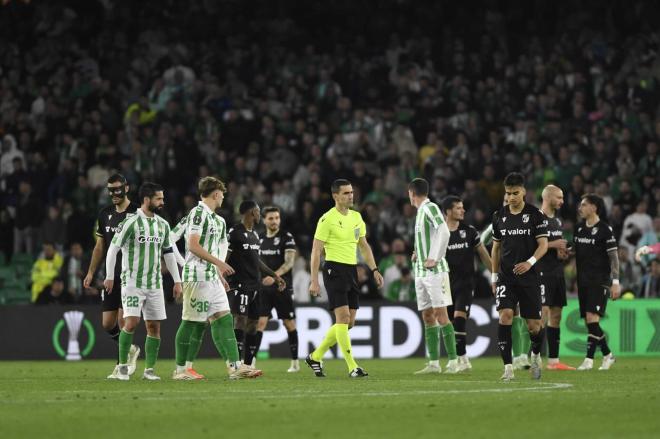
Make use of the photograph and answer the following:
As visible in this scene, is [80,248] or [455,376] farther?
[80,248]

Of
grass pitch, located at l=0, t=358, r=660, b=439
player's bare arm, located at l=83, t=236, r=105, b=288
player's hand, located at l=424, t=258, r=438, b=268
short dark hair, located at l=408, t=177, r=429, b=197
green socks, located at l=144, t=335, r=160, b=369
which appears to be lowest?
grass pitch, located at l=0, t=358, r=660, b=439

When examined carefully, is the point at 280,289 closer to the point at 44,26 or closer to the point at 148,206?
the point at 148,206

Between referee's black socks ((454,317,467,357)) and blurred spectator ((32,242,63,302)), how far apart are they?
34.0 feet

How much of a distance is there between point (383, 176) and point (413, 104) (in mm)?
2883

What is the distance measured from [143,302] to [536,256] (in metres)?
4.79

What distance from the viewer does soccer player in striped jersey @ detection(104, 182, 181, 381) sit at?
15367 millimetres

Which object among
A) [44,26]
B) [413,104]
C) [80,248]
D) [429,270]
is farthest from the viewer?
[44,26]

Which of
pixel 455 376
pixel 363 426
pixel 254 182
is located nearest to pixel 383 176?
pixel 254 182

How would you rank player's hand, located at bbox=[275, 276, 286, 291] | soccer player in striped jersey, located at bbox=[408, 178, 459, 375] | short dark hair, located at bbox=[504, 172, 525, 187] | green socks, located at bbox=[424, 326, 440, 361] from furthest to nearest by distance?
player's hand, located at bbox=[275, 276, 286, 291] < green socks, located at bbox=[424, 326, 440, 361] < soccer player in striped jersey, located at bbox=[408, 178, 459, 375] < short dark hair, located at bbox=[504, 172, 525, 187]

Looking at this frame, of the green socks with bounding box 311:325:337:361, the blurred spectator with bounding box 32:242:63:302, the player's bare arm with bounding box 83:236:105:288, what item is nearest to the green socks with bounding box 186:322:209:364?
the green socks with bounding box 311:325:337:361

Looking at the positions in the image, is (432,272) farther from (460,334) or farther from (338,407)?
(338,407)

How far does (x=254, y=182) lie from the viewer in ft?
90.9

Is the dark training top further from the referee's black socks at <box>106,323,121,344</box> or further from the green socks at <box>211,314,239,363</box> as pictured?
the referee's black socks at <box>106,323,121,344</box>

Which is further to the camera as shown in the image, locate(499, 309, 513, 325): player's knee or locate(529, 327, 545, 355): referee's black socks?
locate(529, 327, 545, 355): referee's black socks
